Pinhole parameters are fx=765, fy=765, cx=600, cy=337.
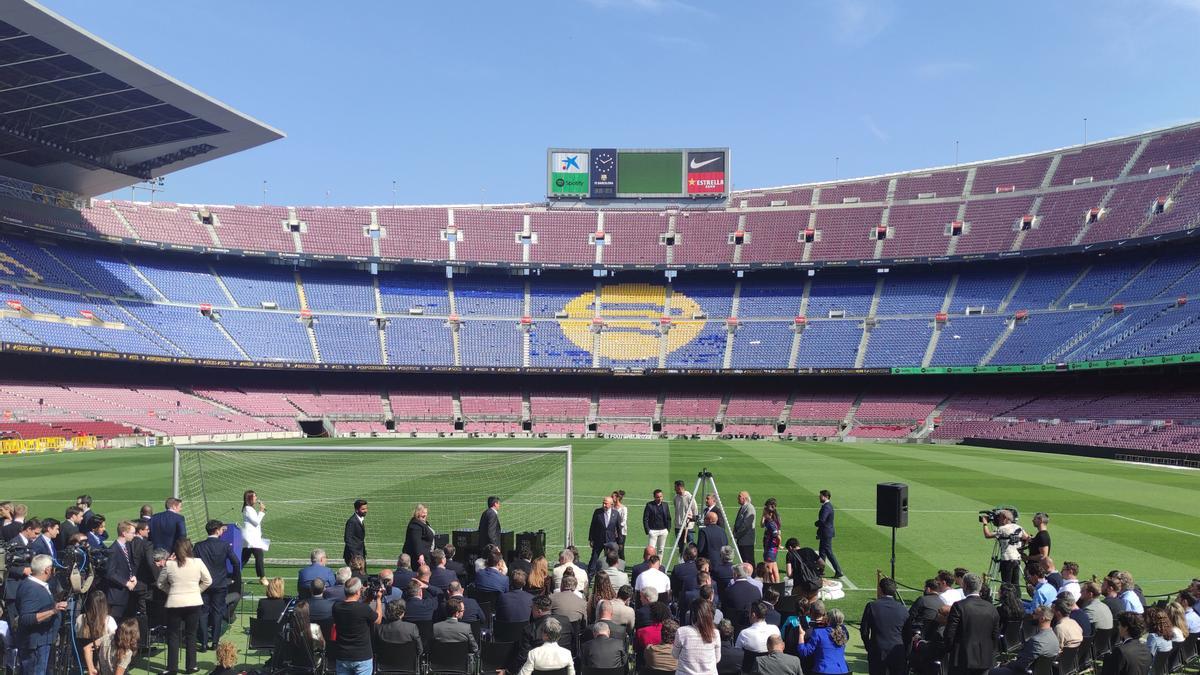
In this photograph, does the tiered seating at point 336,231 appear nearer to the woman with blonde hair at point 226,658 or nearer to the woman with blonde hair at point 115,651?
the woman with blonde hair at point 115,651

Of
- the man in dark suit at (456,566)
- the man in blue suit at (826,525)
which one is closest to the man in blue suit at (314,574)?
the man in dark suit at (456,566)

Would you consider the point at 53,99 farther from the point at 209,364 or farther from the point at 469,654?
the point at 469,654

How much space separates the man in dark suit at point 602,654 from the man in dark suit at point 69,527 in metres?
8.75

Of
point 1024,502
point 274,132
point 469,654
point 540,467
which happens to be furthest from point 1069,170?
point 469,654

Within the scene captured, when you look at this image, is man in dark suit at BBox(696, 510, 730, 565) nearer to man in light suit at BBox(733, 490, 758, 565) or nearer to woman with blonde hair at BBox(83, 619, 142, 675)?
man in light suit at BBox(733, 490, 758, 565)

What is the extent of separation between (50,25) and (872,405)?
60813 mm

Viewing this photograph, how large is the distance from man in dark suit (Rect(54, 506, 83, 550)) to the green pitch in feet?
10.1

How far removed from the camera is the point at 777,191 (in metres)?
79.8

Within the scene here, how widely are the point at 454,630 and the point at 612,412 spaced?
5990 centimetres

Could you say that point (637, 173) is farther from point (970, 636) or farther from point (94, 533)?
point (970, 636)

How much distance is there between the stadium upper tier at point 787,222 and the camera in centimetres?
6378

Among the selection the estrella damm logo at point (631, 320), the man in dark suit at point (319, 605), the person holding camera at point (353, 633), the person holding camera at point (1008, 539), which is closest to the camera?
the person holding camera at point (353, 633)

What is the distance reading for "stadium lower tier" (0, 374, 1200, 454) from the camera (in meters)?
49.1

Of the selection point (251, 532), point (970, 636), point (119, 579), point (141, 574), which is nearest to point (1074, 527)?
point (970, 636)
